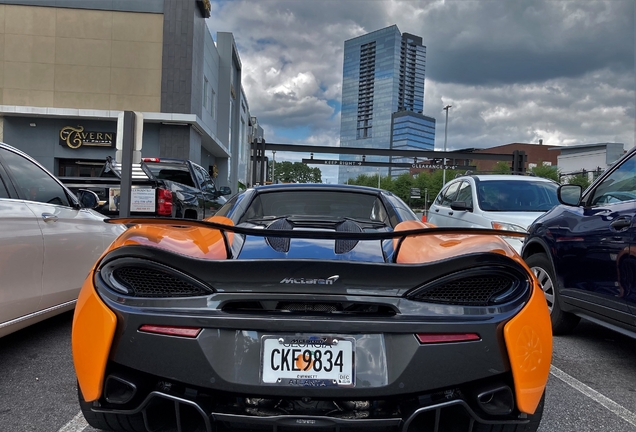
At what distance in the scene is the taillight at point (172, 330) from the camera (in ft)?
5.90

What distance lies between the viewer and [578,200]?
4168 millimetres

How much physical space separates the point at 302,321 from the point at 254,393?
31 cm

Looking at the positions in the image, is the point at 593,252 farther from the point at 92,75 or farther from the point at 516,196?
the point at 92,75

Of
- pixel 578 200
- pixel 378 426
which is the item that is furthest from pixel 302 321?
pixel 578 200

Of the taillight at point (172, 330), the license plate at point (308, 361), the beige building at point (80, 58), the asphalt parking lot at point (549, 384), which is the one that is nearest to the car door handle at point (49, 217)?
the asphalt parking lot at point (549, 384)

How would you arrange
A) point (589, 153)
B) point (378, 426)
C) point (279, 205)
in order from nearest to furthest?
point (378, 426) → point (279, 205) → point (589, 153)

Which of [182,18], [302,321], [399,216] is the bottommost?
[302,321]

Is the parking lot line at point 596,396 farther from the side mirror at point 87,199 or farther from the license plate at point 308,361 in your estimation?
the side mirror at point 87,199

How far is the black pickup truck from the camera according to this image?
6508mm

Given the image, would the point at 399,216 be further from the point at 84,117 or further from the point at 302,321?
the point at 84,117

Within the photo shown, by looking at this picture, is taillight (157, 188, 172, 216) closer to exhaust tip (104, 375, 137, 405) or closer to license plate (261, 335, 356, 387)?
exhaust tip (104, 375, 137, 405)

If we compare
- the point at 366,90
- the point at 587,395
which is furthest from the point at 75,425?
the point at 366,90

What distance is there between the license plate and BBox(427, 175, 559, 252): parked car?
17.1ft


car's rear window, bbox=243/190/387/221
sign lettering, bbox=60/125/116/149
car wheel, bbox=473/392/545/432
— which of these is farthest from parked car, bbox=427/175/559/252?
sign lettering, bbox=60/125/116/149
